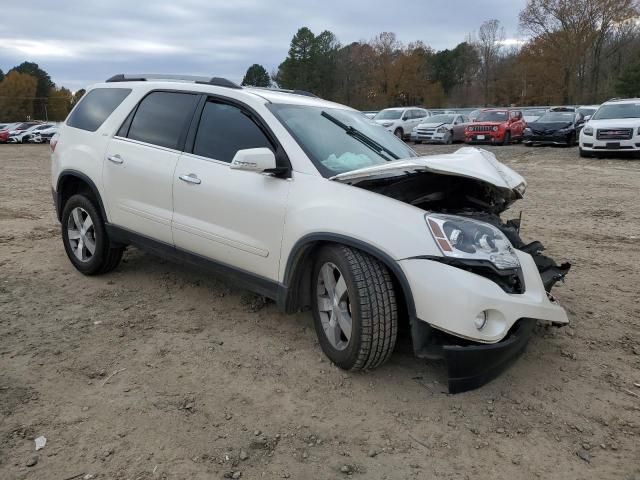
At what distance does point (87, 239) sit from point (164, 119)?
1453 mm

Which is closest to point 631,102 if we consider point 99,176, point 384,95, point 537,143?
point 537,143

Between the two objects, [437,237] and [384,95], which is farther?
[384,95]

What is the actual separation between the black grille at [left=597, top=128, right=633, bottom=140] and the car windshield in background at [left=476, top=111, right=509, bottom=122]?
287 inches

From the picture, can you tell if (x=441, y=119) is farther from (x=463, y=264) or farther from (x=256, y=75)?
(x=256, y=75)

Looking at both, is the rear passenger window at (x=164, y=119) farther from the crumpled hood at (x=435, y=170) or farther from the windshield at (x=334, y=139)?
the crumpled hood at (x=435, y=170)

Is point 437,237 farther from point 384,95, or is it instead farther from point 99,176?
point 384,95

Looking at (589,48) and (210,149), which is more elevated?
(589,48)

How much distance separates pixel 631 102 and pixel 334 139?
1602 centimetres

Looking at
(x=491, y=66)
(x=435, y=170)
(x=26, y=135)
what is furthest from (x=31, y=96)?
(x=435, y=170)

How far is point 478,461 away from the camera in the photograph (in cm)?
262

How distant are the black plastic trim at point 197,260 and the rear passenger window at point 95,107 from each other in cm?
101

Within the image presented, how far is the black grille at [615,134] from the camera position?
1508cm

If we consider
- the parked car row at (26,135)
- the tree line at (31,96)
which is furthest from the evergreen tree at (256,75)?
the parked car row at (26,135)

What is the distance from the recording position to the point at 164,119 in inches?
175
